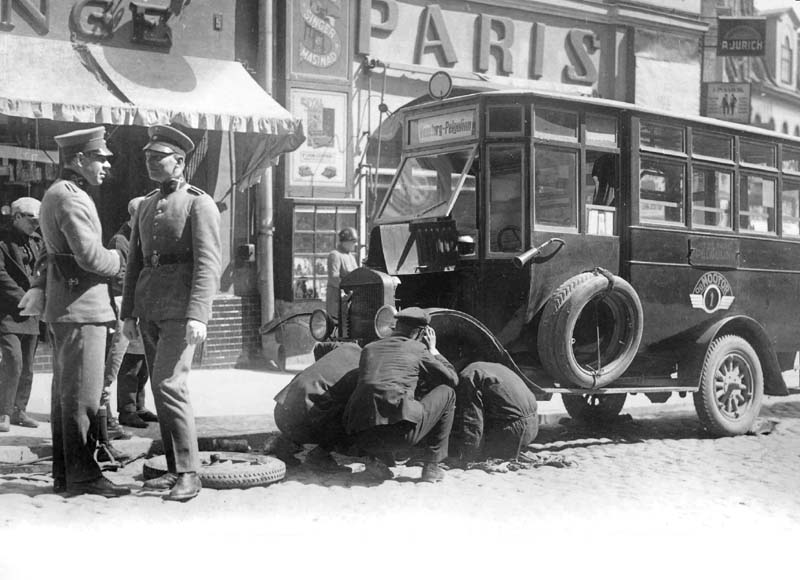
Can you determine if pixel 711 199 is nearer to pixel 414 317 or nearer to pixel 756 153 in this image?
pixel 756 153

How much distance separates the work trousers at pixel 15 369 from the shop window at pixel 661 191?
517cm

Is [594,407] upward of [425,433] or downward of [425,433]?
downward

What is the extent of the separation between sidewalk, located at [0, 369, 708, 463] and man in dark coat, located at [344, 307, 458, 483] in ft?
4.50

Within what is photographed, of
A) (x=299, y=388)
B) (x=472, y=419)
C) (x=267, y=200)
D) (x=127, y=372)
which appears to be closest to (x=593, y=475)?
(x=472, y=419)

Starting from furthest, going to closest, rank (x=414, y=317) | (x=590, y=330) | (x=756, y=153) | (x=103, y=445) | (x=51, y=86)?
(x=51, y=86)
(x=756, y=153)
(x=590, y=330)
(x=414, y=317)
(x=103, y=445)

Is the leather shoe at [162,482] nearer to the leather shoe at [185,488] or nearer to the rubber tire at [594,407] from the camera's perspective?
the leather shoe at [185,488]

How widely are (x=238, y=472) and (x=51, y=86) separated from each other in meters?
6.50

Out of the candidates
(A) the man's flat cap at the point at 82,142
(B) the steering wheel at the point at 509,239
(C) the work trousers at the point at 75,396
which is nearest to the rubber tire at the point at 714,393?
(B) the steering wheel at the point at 509,239

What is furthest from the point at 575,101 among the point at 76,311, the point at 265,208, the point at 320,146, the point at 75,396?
the point at 320,146

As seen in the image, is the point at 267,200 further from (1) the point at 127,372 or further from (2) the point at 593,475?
(2) the point at 593,475

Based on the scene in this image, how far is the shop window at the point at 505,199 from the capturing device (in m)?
→ 7.88

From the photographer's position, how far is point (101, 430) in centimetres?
635

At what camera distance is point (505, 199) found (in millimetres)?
7992

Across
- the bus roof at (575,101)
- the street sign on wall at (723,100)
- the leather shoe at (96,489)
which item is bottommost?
the leather shoe at (96,489)
